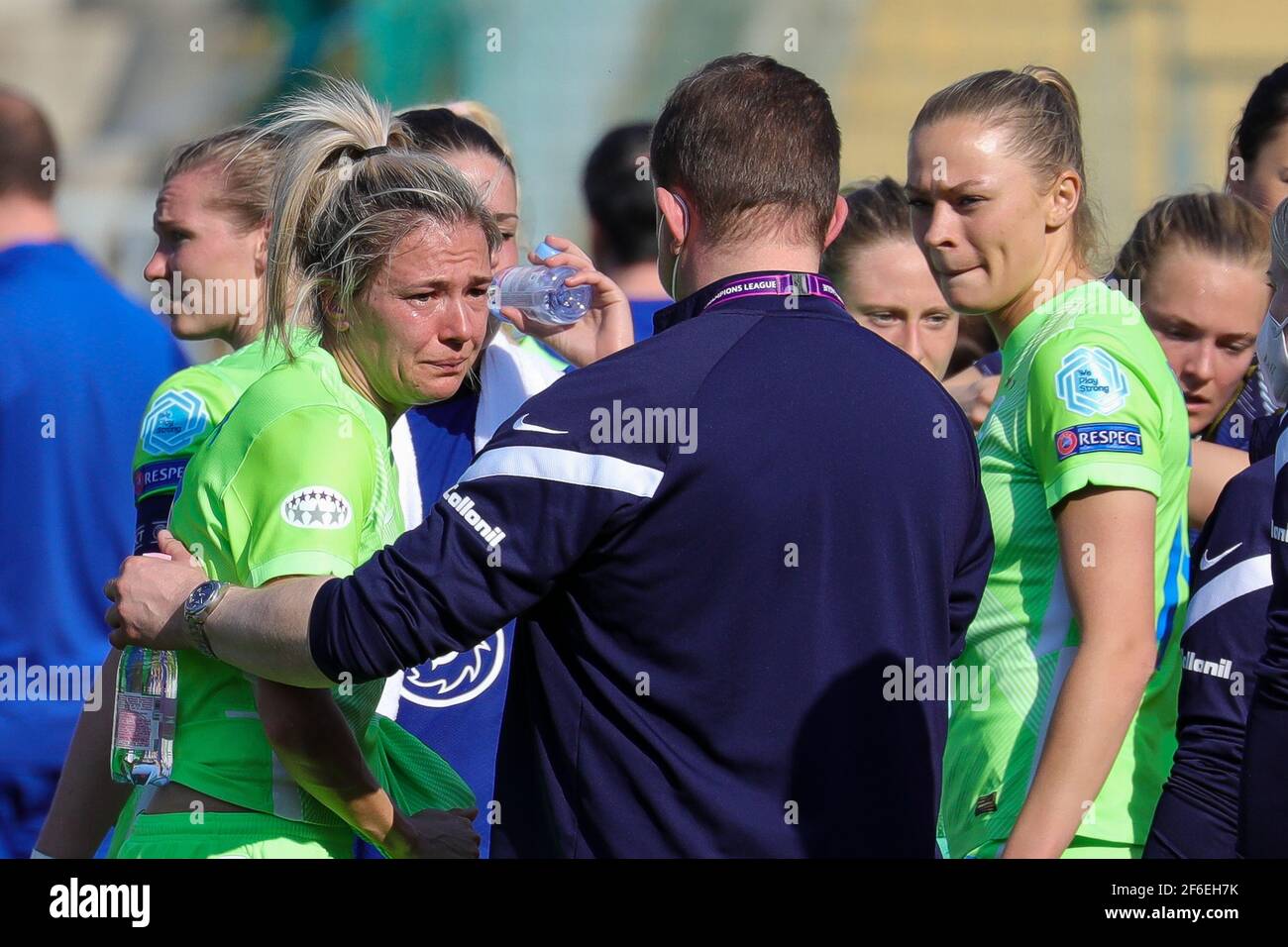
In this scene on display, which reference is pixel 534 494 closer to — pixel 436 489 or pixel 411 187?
pixel 411 187

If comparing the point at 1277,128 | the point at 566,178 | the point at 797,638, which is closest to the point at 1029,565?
the point at 797,638

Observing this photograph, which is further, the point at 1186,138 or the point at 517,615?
the point at 1186,138

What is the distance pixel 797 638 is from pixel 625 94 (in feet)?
34.7

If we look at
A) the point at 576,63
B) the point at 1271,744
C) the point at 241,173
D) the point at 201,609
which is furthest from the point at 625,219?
the point at 576,63

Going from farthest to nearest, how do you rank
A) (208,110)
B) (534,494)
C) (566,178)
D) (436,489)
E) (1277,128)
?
(208,110) → (566,178) → (1277,128) → (436,489) → (534,494)

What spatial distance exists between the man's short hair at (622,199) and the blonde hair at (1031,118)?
1369mm

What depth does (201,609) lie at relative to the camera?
6.97 feet

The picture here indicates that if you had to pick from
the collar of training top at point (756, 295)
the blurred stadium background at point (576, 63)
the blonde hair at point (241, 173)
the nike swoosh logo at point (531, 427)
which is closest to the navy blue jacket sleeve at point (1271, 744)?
the collar of training top at point (756, 295)

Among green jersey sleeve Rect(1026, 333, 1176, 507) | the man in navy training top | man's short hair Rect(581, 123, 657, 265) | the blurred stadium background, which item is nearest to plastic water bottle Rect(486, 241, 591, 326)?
man's short hair Rect(581, 123, 657, 265)

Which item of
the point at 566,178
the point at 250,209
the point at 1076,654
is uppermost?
the point at 566,178

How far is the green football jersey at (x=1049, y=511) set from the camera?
257 cm

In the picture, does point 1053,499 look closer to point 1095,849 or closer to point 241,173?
point 1095,849

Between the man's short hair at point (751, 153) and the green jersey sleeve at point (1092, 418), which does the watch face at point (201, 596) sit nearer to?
the man's short hair at point (751, 153)

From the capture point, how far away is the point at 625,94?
12.2m
